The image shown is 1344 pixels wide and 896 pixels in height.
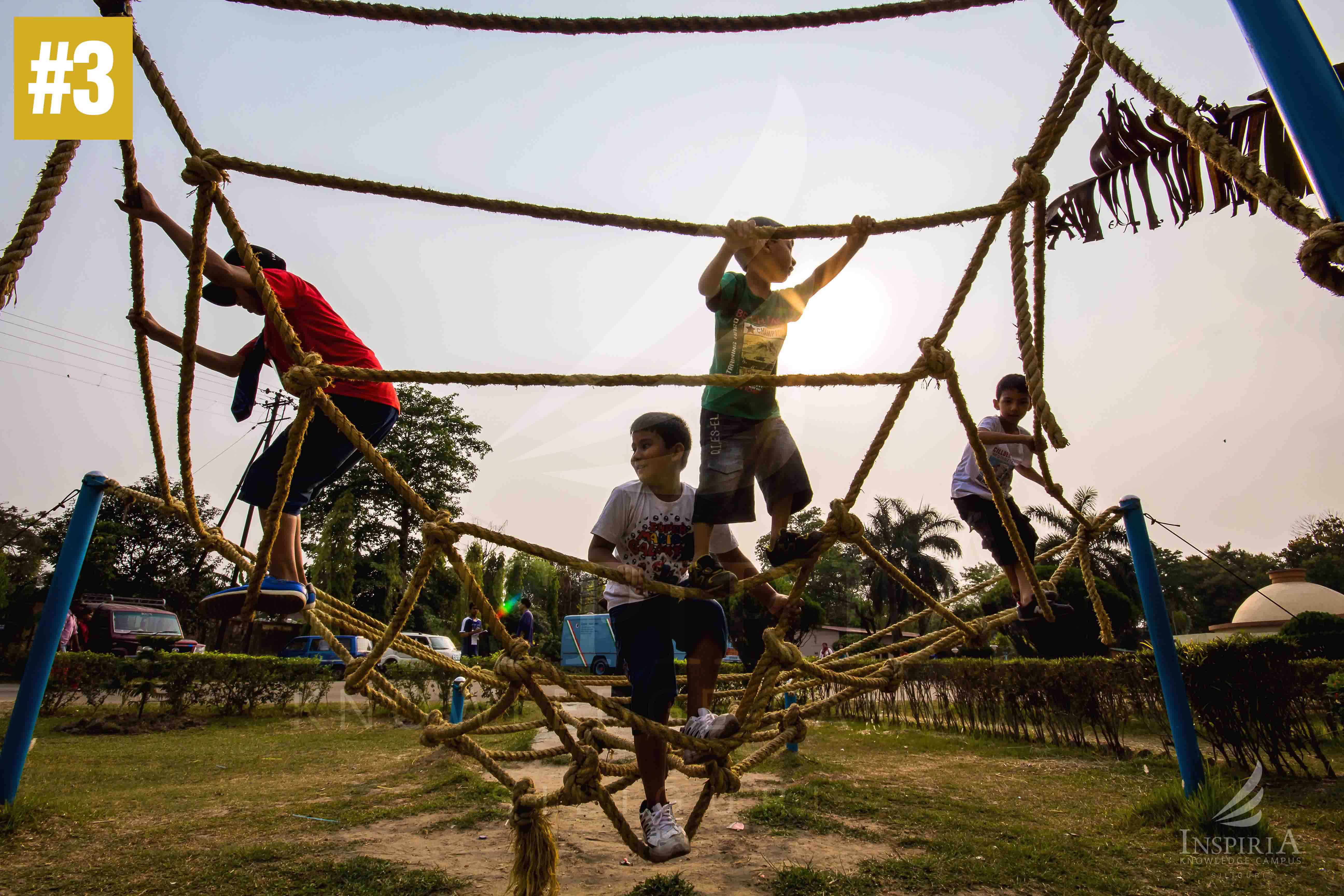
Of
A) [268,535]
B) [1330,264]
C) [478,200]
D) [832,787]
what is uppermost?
[478,200]

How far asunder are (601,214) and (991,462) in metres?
2.09

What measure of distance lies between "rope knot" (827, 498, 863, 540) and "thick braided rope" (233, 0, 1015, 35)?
1.20 metres

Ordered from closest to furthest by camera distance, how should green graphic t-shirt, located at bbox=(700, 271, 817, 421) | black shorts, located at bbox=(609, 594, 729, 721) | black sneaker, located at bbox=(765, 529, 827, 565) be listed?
black sneaker, located at bbox=(765, 529, 827, 565)
black shorts, located at bbox=(609, 594, 729, 721)
green graphic t-shirt, located at bbox=(700, 271, 817, 421)

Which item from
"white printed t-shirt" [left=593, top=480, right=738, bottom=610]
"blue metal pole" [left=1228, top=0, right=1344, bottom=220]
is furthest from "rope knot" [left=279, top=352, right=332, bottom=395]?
"blue metal pole" [left=1228, top=0, right=1344, bottom=220]

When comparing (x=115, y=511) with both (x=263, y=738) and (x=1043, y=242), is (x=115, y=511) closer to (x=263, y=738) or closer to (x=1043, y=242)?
(x=263, y=738)

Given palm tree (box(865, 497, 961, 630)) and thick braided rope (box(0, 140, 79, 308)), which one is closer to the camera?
thick braided rope (box(0, 140, 79, 308))

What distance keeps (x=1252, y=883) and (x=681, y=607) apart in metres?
2.65

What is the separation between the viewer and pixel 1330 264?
96 cm

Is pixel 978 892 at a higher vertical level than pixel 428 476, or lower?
lower

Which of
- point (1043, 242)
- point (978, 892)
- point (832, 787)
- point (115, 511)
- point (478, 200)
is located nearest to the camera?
point (478, 200)

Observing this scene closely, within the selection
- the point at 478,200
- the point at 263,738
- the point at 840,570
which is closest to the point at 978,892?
the point at 478,200

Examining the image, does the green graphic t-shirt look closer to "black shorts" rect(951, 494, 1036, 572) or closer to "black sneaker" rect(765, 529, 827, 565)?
"black sneaker" rect(765, 529, 827, 565)

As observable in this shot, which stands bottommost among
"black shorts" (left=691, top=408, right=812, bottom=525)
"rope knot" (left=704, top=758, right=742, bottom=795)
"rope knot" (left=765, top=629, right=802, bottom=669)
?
"rope knot" (left=704, top=758, right=742, bottom=795)

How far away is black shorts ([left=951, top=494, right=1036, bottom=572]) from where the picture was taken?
2943mm
